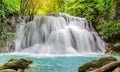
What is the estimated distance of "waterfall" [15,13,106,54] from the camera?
1326 inches

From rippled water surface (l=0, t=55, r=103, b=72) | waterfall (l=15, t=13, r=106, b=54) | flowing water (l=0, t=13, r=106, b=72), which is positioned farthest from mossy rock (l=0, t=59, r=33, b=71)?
waterfall (l=15, t=13, r=106, b=54)

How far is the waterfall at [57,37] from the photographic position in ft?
111

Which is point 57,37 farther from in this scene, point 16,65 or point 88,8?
point 16,65

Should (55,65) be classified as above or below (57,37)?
above

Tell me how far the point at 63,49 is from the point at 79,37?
301 centimetres

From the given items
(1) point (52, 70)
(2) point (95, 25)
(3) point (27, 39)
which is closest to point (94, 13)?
(2) point (95, 25)

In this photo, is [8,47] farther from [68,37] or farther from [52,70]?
[52,70]

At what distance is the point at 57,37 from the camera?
3534 centimetres

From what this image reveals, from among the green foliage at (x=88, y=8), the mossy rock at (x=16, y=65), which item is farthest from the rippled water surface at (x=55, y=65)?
the green foliage at (x=88, y=8)

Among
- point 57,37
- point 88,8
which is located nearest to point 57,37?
point 57,37

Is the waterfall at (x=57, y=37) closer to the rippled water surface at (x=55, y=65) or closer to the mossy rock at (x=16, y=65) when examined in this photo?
the rippled water surface at (x=55, y=65)

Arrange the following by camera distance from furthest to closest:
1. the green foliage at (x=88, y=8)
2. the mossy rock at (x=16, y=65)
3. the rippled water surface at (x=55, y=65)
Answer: the green foliage at (x=88, y=8), the rippled water surface at (x=55, y=65), the mossy rock at (x=16, y=65)

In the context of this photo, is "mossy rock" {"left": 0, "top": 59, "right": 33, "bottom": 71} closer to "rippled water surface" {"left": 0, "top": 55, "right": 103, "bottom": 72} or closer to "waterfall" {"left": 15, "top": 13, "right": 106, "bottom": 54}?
"rippled water surface" {"left": 0, "top": 55, "right": 103, "bottom": 72}

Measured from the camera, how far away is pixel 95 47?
34750mm
